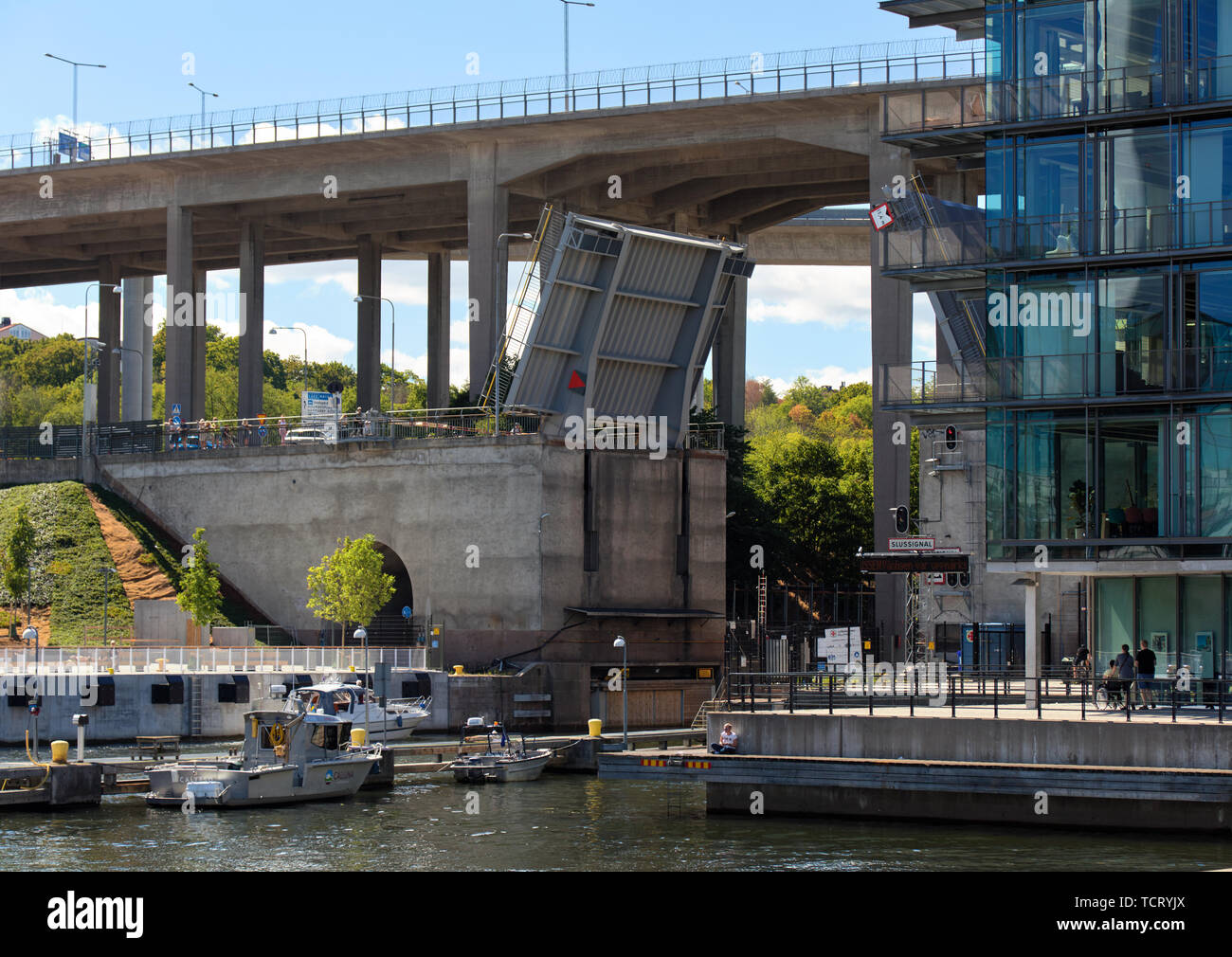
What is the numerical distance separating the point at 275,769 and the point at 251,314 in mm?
45777

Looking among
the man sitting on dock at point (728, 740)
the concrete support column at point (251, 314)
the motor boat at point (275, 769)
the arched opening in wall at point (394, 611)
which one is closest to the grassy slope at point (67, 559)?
the arched opening in wall at point (394, 611)

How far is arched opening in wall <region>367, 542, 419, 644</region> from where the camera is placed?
2498 inches

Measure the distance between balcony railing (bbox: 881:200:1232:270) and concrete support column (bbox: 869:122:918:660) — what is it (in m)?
24.8

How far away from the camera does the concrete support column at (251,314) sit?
8056cm

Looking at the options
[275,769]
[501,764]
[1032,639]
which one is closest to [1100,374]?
[1032,639]

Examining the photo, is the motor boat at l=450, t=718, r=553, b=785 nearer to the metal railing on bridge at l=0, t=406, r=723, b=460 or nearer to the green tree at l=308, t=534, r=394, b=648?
the green tree at l=308, t=534, r=394, b=648

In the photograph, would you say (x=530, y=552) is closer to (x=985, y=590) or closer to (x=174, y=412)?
(x=985, y=590)

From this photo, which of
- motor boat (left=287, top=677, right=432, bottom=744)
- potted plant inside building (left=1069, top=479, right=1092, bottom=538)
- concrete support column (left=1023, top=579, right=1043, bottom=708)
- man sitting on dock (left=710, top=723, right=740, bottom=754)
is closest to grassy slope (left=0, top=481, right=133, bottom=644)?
motor boat (left=287, top=677, right=432, bottom=744)

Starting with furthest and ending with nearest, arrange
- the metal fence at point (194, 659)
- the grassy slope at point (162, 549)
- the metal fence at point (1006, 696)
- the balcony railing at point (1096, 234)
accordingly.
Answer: the grassy slope at point (162, 549), the metal fence at point (194, 659), the balcony railing at point (1096, 234), the metal fence at point (1006, 696)

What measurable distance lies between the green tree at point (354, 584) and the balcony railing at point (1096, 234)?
28.4 m

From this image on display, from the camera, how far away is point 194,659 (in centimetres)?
5341

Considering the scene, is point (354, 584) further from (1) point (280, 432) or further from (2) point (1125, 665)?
(2) point (1125, 665)

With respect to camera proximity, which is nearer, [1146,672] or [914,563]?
[1146,672]

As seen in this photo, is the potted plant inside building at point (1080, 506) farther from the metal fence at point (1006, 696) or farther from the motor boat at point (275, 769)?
the motor boat at point (275, 769)
